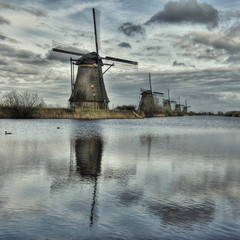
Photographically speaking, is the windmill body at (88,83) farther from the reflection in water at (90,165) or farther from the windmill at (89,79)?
the reflection in water at (90,165)

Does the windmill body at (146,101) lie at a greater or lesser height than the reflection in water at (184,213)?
greater

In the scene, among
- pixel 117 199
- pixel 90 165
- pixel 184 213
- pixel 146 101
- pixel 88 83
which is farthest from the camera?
pixel 146 101

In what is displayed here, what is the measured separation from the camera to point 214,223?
15.1 feet

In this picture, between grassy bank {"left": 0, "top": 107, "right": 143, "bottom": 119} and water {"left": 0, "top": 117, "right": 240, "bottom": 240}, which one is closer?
water {"left": 0, "top": 117, "right": 240, "bottom": 240}

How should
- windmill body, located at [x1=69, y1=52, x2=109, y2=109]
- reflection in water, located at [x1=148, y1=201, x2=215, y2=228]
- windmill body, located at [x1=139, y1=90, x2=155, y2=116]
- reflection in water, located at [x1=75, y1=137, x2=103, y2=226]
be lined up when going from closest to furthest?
reflection in water, located at [x1=148, y1=201, x2=215, y2=228] → reflection in water, located at [x1=75, y1=137, x2=103, y2=226] → windmill body, located at [x1=69, y1=52, x2=109, y2=109] → windmill body, located at [x1=139, y1=90, x2=155, y2=116]

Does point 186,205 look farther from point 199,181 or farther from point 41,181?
point 41,181

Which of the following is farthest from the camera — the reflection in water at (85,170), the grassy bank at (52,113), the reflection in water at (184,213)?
the grassy bank at (52,113)

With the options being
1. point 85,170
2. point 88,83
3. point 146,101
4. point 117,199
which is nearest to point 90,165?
point 85,170

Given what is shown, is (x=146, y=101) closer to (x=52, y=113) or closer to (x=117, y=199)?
(x=52, y=113)

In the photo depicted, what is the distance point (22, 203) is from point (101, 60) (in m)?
45.5

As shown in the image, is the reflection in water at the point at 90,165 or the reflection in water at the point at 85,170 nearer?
the reflection in water at the point at 85,170

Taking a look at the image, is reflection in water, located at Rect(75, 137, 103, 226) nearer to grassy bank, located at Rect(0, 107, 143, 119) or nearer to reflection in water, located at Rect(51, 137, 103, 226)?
reflection in water, located at Rect(51, 137, 103, 226)

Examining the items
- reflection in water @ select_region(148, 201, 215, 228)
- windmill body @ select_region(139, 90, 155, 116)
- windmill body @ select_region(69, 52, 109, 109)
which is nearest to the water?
reflection in water @ select_region(148, 201, 215, 228)

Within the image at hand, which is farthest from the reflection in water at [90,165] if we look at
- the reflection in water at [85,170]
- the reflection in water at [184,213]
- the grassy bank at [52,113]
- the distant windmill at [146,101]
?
the distant windmill at [146,101]
